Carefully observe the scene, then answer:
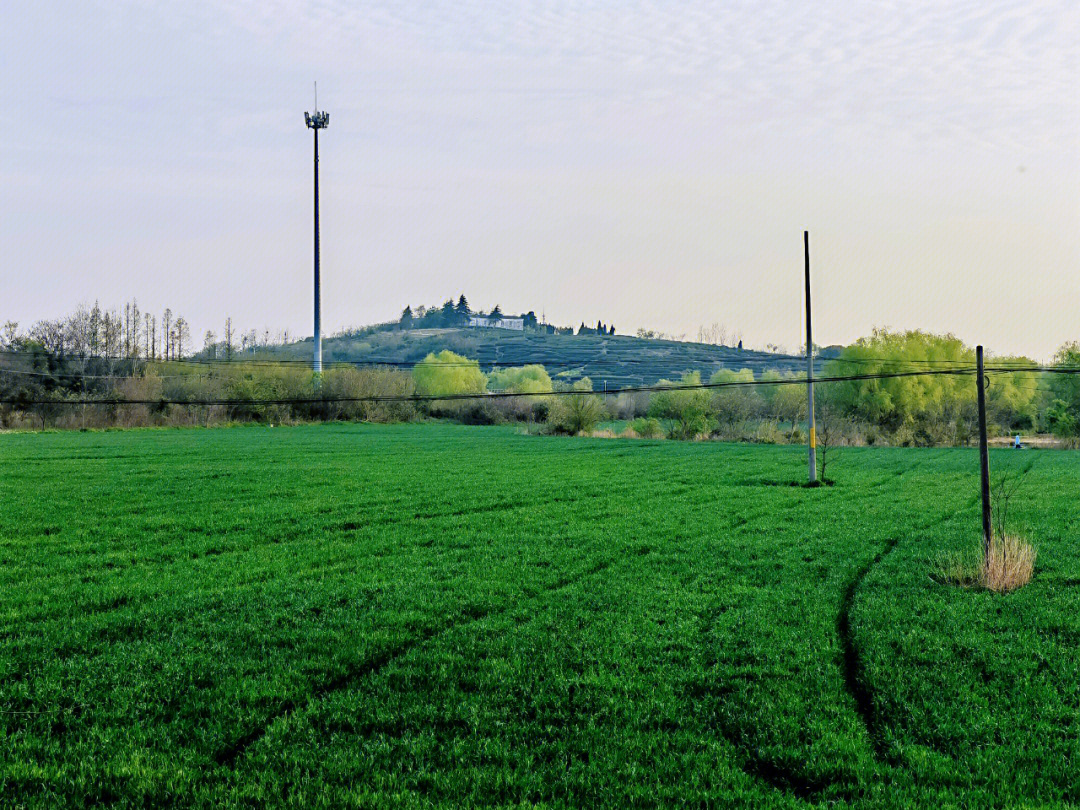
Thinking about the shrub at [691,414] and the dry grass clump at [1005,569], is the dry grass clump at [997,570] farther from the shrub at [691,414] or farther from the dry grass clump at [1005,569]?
the shrub at [691,414]

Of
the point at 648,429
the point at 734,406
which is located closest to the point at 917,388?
the point at 734,406

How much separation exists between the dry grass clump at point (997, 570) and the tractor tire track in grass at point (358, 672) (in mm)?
5280

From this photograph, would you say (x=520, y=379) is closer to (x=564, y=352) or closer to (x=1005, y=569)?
(x=564, y=352)

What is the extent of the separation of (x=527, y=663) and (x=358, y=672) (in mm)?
1600

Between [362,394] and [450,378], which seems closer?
[362,394]

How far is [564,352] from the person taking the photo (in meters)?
170

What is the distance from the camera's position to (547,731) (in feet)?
19.9

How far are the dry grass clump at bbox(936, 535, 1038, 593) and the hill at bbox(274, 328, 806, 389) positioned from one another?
4512 inches

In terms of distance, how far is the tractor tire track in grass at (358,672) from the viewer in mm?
5758

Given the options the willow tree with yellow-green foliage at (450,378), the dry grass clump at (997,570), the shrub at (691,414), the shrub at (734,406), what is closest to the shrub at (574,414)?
the shrub at (691,414)

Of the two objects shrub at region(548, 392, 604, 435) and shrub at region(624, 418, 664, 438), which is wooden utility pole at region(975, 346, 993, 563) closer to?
shrub at region(624, 418, 664, 438)

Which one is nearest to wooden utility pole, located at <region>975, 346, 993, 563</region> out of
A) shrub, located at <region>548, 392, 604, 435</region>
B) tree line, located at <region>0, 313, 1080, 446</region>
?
tree line, located at <region>0, 313, 1080, 446</region>

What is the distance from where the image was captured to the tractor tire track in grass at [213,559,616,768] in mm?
5758

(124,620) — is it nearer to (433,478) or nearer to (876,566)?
(876,566)
